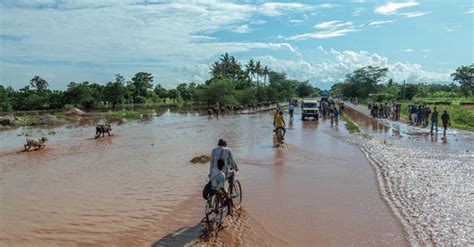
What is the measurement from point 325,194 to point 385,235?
298cm

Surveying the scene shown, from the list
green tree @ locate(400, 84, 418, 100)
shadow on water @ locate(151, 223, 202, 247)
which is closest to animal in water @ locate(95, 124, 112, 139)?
shadow on water @ locate(151, 223, 202, 247)

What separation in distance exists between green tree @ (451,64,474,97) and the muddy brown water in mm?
83513

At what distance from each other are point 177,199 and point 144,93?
9116 cm

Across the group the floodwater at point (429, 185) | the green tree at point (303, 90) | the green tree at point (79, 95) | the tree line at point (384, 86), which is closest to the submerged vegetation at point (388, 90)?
the tree line at point (384, 86)

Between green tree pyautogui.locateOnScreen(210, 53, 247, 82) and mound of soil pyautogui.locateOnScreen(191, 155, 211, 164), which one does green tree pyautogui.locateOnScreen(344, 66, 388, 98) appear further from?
mound of soil pyautogui.locateOnScreen(191, 155, 211, 164)

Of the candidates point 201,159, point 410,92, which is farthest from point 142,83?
point 201,159

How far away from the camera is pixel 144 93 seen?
98.4 metres

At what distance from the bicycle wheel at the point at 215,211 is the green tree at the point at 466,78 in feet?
311

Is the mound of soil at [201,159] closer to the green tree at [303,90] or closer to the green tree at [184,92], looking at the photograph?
the green tree at [184,92]

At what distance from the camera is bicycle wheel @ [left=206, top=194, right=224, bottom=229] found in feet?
24.0

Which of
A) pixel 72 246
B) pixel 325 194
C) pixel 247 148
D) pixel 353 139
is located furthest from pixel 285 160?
pixel 72 246

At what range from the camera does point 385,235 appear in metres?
7.46

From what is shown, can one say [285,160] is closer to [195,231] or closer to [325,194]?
[325,194]

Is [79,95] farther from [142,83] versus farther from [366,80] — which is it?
[366,80]
